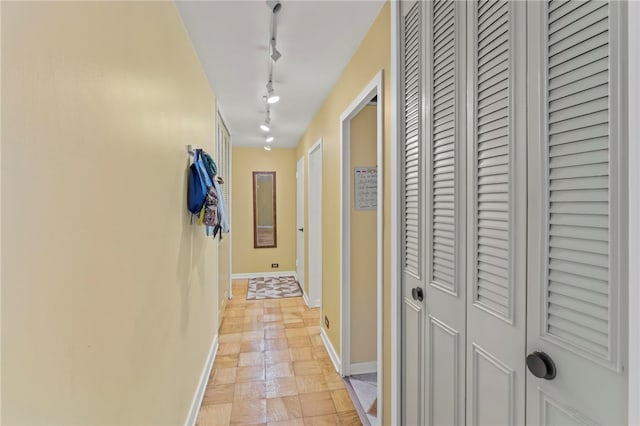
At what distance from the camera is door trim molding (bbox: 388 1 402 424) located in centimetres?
155

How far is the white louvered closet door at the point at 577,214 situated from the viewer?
636 millimetres

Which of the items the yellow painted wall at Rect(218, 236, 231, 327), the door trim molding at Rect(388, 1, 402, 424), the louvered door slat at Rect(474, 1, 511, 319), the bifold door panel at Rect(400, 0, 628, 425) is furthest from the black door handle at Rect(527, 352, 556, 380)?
the yellow painted wall at Rect(218, 236, 231, 327)

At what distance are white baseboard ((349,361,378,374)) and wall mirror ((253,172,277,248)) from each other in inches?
141

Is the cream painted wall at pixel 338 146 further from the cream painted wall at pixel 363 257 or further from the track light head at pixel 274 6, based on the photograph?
the track light head at pixel 274 6

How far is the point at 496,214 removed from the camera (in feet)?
3.13

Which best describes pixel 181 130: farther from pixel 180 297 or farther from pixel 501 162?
pixel 501 162

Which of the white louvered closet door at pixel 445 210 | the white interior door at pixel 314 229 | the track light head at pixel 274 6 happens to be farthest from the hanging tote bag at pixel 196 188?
the white interior door at pixel 314 229

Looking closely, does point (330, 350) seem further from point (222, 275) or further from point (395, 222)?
point (395, 222)

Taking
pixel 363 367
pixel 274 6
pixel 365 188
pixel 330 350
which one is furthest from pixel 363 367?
pixel 274 6

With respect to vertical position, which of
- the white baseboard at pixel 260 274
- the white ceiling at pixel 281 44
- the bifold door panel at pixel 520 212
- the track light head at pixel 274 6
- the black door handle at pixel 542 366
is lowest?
the white baseboard at pixel 260 274

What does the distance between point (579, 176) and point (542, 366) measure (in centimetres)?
→ 46

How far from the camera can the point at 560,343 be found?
0.75 meters

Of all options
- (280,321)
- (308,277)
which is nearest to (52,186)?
(280,321)

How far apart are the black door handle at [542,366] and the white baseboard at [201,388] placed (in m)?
1.92
